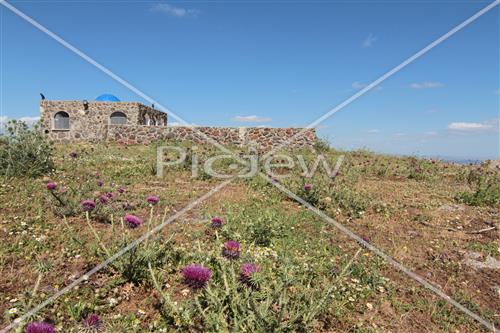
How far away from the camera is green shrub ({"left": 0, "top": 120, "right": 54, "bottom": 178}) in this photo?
8.05m

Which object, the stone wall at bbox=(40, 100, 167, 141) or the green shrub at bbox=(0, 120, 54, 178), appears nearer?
the green shrub at bbox=(0, 120, 54, 178)

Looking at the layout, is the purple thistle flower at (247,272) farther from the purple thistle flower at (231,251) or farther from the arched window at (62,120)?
the arched window at (62,120)

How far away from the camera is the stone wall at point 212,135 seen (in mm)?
19578

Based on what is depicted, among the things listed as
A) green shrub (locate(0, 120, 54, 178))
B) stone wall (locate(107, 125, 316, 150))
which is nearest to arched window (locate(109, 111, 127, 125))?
stone wall (locate(107, 125, 316, 150))

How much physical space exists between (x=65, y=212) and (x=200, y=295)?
3.53 meters

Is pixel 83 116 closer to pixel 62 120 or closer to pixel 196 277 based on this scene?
pixel 62 120

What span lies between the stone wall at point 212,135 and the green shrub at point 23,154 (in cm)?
1041

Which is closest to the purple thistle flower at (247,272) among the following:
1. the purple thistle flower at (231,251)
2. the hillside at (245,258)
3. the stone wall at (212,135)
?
the hillside at (245,258)

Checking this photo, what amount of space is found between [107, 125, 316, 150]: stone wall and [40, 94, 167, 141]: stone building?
882 cm

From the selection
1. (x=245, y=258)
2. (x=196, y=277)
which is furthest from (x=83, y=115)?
(x=196, y=277)

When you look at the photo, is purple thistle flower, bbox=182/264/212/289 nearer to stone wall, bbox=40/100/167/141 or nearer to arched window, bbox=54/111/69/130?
stone wall, bbox=40/100/167/141

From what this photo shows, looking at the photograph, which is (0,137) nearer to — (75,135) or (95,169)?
(95,169)

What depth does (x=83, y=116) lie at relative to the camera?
28.2 metres

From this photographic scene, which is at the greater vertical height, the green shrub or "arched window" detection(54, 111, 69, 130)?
"arched window" detection(54, 111, 69, 130)
